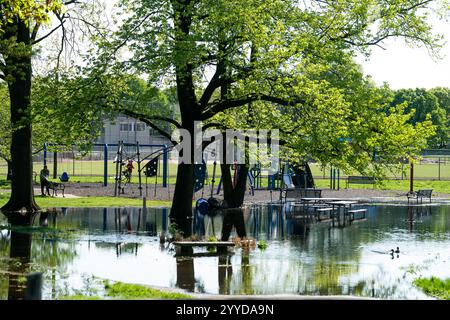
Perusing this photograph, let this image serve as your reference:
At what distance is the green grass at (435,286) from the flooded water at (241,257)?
20 centimetres

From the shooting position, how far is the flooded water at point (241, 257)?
1369 cm

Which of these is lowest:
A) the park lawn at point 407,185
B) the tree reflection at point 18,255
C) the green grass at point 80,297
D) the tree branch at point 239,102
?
the green grass at point 80,297

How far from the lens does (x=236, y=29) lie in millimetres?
23578

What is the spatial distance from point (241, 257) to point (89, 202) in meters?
16.6

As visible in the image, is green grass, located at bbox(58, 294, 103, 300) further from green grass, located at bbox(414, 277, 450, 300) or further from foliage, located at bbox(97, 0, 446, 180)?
foliage, located at bbox(97, 0, 446, 180)

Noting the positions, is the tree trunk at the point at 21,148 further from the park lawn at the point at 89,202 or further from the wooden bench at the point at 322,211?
the wooden bench at the point at 322,211

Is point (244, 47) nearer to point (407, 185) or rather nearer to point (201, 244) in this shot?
point (201, 244)

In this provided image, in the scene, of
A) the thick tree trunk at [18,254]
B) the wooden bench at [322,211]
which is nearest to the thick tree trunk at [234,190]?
the wooden bench at [322,211]

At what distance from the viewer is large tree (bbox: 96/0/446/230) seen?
22781 mm

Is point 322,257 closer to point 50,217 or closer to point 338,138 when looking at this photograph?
point 338,138

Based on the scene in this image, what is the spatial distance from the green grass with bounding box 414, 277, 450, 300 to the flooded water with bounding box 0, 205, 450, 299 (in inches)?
8.0

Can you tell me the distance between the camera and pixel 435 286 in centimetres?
1357

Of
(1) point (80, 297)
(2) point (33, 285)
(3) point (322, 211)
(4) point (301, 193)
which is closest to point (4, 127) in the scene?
(4) point (301, 193)
